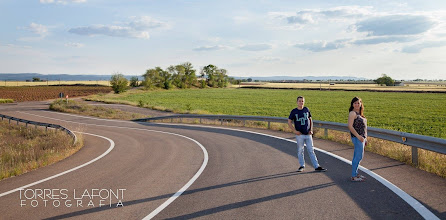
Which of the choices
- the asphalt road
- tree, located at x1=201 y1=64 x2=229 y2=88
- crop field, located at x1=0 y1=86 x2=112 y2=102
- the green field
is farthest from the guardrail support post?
tree, located at x1=201 y1=64 x2=229 y2=88

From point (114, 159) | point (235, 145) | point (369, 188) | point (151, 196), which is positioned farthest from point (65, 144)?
point (369, 188)

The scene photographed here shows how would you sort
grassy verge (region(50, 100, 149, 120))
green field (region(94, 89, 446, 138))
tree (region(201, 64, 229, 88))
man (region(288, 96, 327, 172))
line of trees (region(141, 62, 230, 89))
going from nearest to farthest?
man (region(288, 96, 327, 172)), green field (region(94, 89, 446, 138)), grassy verge (region(50, 100, 149, 120)), line of trees (region(141, 62, 230, 89)), tree (region(201, 64, 229, 88))

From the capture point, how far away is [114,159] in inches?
410

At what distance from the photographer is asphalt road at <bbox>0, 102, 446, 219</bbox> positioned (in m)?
5.25

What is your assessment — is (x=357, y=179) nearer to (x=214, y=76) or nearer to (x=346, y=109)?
(x=346, y=109)

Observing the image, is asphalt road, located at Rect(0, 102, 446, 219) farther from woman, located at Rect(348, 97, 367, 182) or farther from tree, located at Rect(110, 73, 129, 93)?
tree, located at Rect(110, 73, 129, 93)

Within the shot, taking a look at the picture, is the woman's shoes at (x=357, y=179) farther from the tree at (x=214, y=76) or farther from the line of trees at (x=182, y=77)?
the tree at (x=214, y=76)

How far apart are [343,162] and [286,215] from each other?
4.69 meters

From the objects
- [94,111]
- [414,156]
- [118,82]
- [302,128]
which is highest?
[118,82]

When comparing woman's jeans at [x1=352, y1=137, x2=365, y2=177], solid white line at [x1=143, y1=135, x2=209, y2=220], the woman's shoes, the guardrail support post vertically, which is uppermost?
woman's jeans at [x1=352, y1=137, x2=365, y2=177]

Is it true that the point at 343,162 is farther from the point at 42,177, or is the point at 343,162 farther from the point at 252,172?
the point at 42,177

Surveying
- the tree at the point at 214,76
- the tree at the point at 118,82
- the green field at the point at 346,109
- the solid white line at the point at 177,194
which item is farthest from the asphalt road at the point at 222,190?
the tree at the point at 214,76

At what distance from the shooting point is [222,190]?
257 inches

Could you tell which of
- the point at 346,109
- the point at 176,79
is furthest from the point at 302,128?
the point at 176,79
